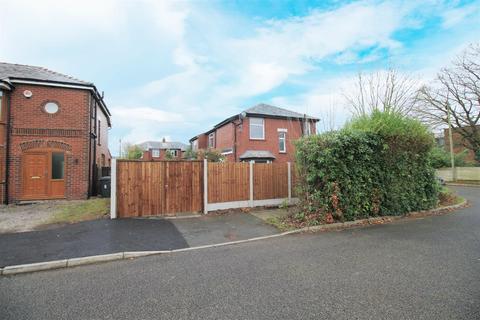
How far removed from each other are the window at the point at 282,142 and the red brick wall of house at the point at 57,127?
46.0ft

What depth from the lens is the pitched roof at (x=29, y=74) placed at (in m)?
11.1

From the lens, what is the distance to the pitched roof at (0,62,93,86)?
1107 centimetres

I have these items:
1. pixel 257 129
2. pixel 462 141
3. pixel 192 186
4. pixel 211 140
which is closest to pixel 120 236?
pixel 192 186

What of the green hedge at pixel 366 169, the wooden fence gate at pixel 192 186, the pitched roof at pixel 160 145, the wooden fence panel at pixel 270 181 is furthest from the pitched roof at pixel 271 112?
the pitched roof at pixel 160 145

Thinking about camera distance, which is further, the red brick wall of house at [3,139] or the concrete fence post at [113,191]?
the red brick wall of house at [3,139]

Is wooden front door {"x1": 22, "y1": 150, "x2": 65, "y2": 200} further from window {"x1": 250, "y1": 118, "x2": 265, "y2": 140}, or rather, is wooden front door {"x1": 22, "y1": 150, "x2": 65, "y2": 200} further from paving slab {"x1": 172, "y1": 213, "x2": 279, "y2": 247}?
window {"x1": 250, "y1": 118, "x2": 265, "y2": 140}

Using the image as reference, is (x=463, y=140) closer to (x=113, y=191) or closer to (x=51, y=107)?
(x=113, y=191)

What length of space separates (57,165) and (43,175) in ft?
2.25

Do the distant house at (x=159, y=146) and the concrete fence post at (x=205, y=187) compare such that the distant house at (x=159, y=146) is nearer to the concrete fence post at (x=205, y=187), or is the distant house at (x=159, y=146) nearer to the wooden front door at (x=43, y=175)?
the wooden front door at (x=43, y=175)

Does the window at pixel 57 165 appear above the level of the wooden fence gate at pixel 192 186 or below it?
above

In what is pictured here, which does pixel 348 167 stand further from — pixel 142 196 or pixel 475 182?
pixel 475 182

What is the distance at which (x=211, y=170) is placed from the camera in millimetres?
9359

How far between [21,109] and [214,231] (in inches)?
430

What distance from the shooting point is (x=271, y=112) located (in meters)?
21.0
